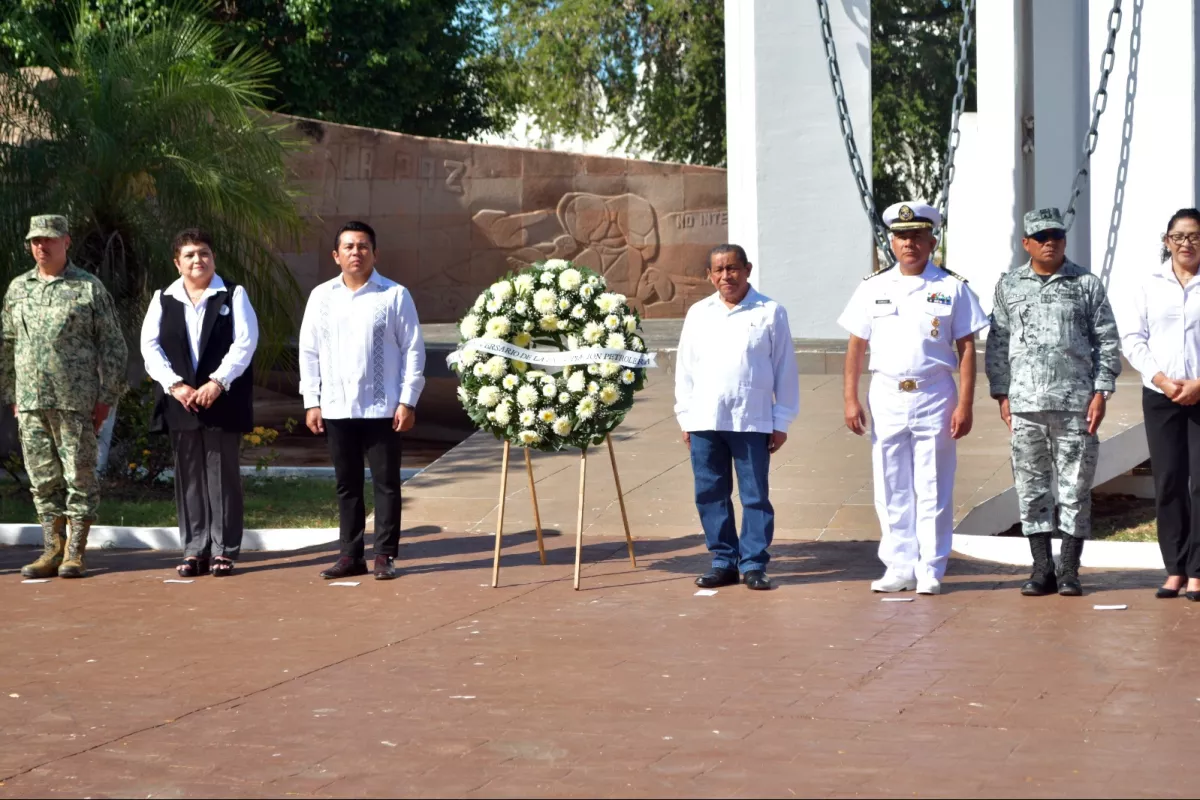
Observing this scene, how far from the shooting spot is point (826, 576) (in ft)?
28.2

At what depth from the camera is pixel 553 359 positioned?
28.3 feet

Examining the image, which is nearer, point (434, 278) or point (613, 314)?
point (613, 314)

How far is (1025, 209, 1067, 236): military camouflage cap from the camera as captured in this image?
25.5 ft

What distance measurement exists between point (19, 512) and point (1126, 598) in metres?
7.59

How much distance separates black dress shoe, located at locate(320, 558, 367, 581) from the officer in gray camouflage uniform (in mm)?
3372

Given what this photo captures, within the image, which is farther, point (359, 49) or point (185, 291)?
point (359, 49)

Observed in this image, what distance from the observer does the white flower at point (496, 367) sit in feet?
28.3

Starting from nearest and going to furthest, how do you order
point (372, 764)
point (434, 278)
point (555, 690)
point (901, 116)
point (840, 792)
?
1. point (840, 792)
2. point (372, 764)
3. point (555, 690)
4. point (434, 278)
5. point (901, 116)

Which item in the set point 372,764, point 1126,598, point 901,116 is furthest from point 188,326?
point 901,116

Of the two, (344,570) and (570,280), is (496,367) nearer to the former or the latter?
(570,280)

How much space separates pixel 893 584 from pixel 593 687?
7.47ft

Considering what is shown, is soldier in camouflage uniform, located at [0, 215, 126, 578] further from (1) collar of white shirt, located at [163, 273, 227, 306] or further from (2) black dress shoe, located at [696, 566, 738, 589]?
(2) black dress shoe, located at [696, 566, 738, 589]

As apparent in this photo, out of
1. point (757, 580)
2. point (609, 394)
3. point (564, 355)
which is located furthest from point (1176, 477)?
point (564, 355)

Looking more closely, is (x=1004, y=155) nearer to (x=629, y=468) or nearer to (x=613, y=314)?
(x=629, y=468)
